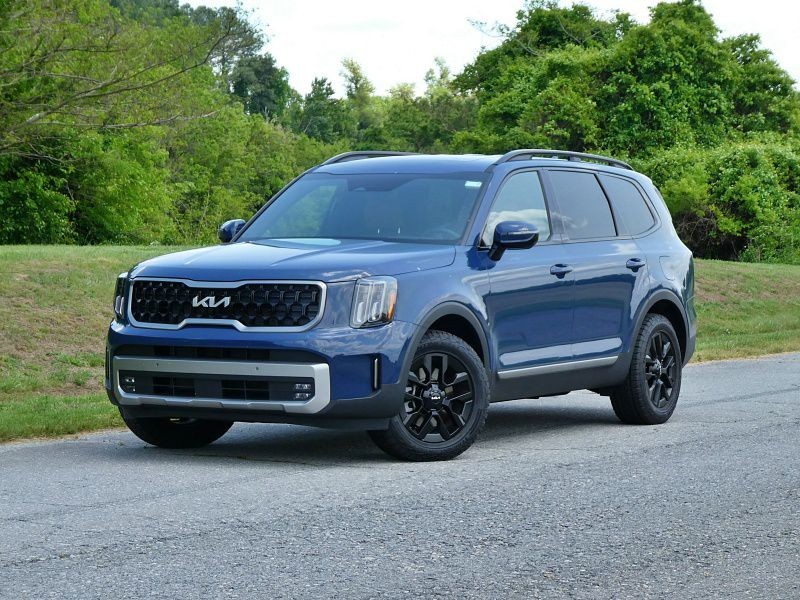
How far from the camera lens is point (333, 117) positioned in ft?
414

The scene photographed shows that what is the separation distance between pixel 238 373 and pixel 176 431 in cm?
138

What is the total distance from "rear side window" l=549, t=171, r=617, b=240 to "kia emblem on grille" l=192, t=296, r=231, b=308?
293cm

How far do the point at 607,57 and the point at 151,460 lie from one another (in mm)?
45082

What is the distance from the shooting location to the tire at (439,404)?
8391 millimetres

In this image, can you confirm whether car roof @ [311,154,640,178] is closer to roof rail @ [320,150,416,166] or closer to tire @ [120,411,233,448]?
roof rail @ [320,150,416,166]

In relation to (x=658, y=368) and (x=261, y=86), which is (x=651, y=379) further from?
(x=261, y=86)

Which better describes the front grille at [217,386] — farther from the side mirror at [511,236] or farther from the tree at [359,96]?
the tree at [359,96]

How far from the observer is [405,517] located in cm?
678

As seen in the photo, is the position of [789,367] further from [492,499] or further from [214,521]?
[214,521]

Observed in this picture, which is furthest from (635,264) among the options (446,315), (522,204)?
(446,315)

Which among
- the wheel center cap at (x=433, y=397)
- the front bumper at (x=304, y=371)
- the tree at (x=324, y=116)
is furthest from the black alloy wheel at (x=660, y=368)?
the tree at (x=324, y=116)

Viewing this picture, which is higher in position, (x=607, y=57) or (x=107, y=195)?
(x=607, y=57)

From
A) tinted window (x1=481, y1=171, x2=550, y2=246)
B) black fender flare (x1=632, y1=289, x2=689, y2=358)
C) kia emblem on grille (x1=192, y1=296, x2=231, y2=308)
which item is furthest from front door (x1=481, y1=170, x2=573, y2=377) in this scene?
kia emblem on grille (x1=192, y1=296, x2=231, y2=308)

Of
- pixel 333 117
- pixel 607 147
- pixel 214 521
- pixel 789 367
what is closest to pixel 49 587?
pixel 214 521
